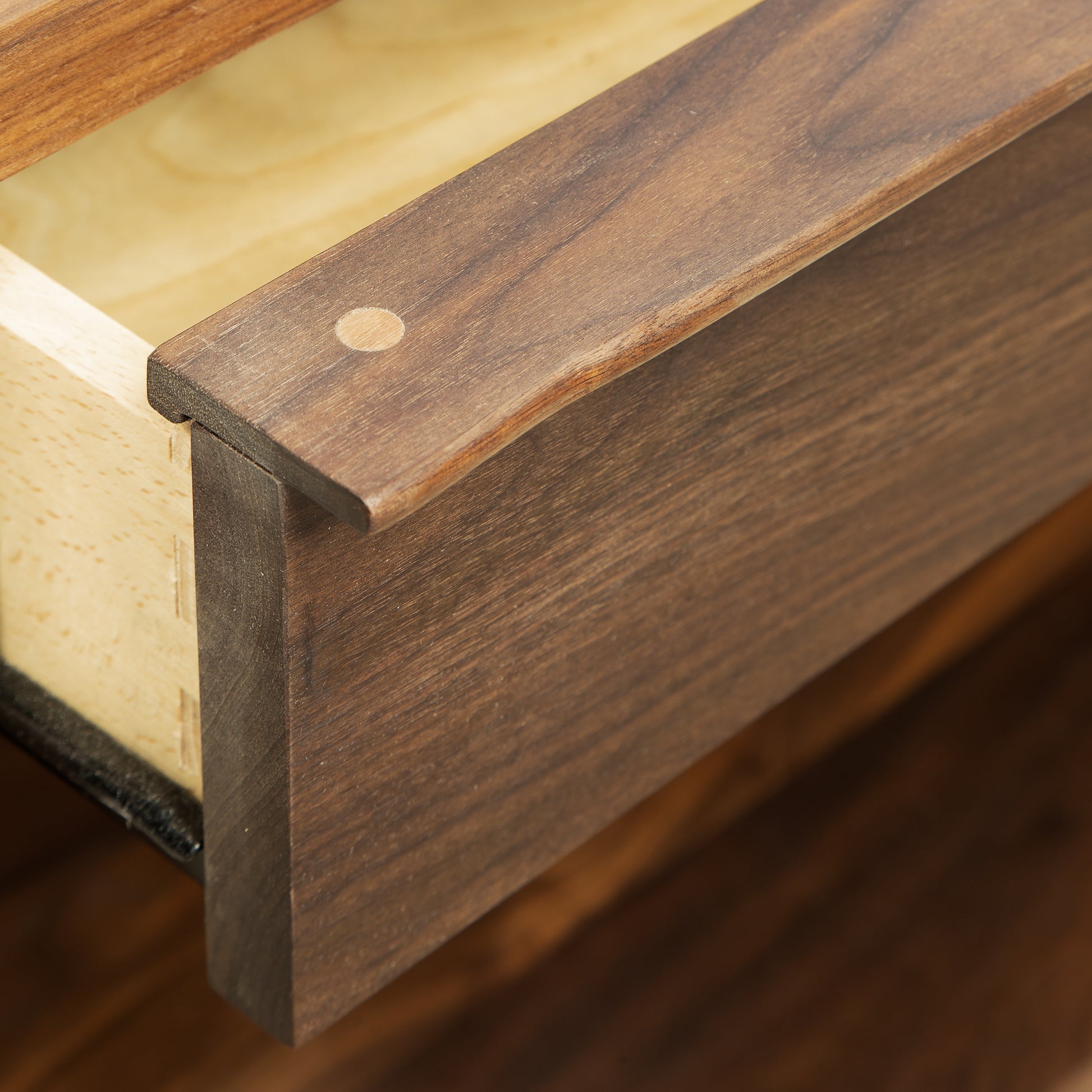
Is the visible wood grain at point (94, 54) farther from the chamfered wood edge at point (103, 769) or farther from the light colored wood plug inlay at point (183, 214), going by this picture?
the chamfered wood edge at point (103, 769)

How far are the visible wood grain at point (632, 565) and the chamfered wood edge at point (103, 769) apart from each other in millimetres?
23

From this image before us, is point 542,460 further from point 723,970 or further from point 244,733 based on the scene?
point 723,970

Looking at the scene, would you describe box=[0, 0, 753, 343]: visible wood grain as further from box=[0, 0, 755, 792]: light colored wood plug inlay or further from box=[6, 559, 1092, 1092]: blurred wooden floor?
box=[6, 559, 1092, 1092]: blurred wooden floor

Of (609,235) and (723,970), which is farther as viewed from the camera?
(723,970)

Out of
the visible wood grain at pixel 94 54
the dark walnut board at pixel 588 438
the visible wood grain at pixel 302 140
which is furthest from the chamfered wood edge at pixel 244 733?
the visible wood grain at pixel 302 140

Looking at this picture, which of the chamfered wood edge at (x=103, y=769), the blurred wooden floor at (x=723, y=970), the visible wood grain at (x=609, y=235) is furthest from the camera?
the blurred wooden floor at (x=723, y=970)

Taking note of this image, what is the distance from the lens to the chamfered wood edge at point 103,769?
0.46 meters

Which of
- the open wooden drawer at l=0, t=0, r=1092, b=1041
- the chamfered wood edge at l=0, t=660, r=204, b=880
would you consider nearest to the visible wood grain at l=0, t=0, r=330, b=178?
the open wooden drawer at l=0, t=0, r=1092, b=1041

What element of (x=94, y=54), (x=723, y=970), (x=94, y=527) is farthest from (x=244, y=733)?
(x=723, y=970)

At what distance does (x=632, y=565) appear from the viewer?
44cm

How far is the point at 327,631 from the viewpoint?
0.37 metres

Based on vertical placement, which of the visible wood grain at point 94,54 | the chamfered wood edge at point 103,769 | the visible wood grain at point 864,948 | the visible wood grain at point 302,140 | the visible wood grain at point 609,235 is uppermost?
the visible wood grain at point 94,54

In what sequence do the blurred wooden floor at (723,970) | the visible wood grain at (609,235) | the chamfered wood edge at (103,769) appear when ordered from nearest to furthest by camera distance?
the visible wood grain at (609,235) → the chamfered wood edge at (103,769) → the blurred wooden floor at (723,970)

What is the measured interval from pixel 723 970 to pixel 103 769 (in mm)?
255
